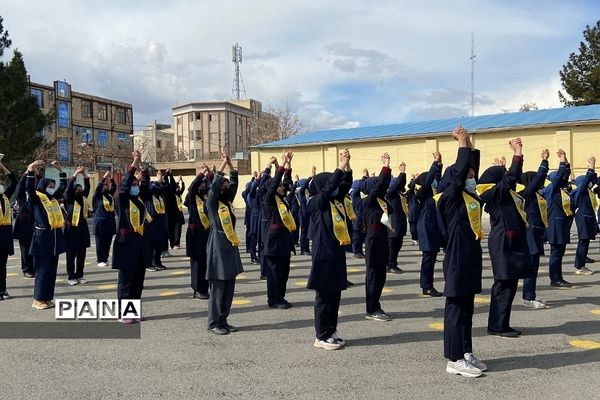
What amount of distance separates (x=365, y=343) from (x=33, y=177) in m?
5.34

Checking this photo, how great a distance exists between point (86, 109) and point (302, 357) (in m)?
60.9

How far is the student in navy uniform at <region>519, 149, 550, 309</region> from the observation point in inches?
290

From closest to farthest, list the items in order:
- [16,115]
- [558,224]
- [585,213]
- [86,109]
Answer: [558,224]
[585,213]
[16,115]
[86,109]

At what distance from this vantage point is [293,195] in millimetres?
14297

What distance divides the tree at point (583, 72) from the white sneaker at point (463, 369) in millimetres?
34915

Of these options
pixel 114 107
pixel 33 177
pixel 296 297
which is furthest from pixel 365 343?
pixel 114 107

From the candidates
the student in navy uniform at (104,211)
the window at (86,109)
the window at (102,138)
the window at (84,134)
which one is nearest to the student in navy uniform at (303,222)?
the student in navy uniform at (104,211)

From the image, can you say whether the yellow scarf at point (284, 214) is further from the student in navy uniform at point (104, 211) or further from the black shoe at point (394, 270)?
the student in navy uniform at point (104, 211)

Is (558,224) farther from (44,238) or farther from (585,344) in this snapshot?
(44,238)

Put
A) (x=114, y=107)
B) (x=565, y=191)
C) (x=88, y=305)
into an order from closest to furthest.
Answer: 1. (x=88, y=305)
2. (x=565, y=191)
3. (x=114, y=107)

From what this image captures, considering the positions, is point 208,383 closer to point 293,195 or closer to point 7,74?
point 293,195

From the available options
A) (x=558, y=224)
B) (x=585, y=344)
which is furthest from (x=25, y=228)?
(x=558, y=224)

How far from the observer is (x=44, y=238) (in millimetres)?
8055

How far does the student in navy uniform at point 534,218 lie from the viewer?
7.36 meters
